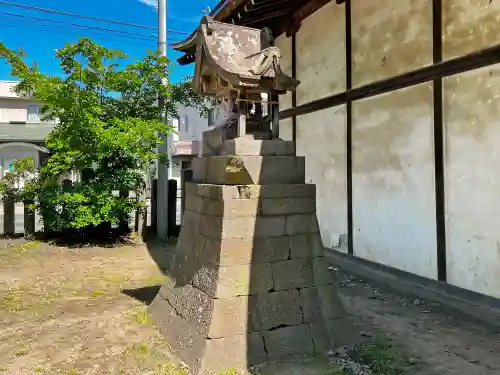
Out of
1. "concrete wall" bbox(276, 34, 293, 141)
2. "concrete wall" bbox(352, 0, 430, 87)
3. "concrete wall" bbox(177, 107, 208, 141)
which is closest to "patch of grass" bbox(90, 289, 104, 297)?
"concrete wall" bbox(276, 34, 293, 141)

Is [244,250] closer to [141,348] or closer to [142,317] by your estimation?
[141,348]

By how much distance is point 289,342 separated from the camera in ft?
13.9

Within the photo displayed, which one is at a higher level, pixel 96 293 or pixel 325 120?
pixel 325 120

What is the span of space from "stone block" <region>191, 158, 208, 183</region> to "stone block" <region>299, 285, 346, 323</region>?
5.89 ft

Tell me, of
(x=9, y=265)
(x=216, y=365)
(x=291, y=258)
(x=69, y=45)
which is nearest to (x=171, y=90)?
(x=69, y=45)

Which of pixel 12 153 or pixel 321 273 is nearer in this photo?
pixel 321 273

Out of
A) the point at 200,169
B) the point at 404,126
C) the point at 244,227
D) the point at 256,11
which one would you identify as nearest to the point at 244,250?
the point at 244,227

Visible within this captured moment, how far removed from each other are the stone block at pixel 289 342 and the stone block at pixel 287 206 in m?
1.25

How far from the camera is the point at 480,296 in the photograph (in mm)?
5160

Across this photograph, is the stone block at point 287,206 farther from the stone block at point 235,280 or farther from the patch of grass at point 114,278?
the patch of grass at point 114,278

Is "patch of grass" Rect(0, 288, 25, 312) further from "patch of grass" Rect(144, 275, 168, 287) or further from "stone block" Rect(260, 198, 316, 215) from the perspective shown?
"stone block" Rect(260, 198, 316, 215)

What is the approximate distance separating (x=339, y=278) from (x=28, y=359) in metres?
5.00

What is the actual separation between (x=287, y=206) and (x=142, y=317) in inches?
96.8

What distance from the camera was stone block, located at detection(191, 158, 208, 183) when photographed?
16.0 ft
